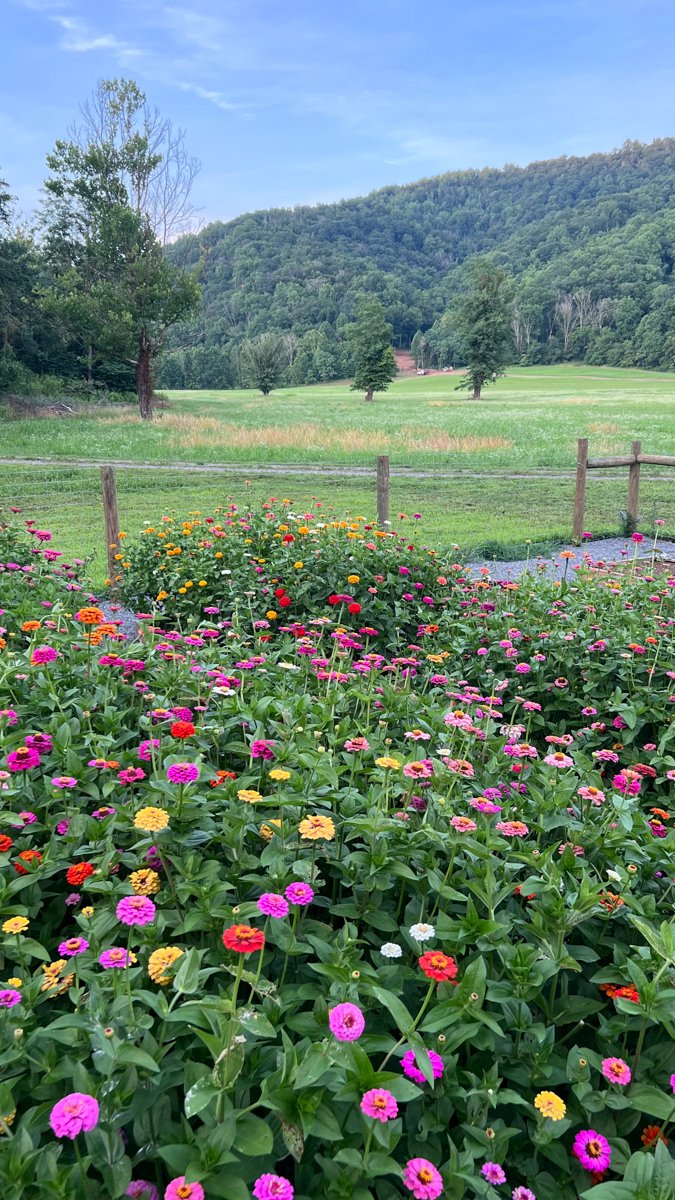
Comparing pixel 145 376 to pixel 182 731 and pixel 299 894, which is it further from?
pixel 299 894

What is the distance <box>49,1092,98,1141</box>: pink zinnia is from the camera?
910 mm

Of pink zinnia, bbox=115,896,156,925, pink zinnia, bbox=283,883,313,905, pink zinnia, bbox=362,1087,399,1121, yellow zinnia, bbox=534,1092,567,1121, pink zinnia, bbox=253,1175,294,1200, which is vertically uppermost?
pink zinnia, bbox=115,896,156,925

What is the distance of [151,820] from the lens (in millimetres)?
1418

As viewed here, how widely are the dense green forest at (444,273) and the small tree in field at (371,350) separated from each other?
8210 millimetres

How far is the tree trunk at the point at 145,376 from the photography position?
31.0 meters

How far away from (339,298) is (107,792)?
321 feet

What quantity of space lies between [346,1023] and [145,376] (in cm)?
3335

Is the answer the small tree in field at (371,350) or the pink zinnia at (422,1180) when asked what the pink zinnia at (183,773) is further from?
the small tree in field at (371,350)

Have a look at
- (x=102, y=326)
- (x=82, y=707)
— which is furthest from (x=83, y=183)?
(x=82, y=707)

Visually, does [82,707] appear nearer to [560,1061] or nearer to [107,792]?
[107,792]

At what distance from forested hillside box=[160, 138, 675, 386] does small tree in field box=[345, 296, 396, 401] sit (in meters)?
20.0

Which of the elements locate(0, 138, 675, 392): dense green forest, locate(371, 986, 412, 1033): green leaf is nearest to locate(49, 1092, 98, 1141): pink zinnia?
locate(371, 986, 412, 1033): green leaf

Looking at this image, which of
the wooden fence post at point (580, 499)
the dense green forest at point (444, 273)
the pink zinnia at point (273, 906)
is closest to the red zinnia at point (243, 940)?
the pink zinnia at point (273, 906)

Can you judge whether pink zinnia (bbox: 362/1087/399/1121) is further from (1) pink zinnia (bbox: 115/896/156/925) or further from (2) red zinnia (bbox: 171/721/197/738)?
(2) red zinnia (bbox: 171/721/197/738)
